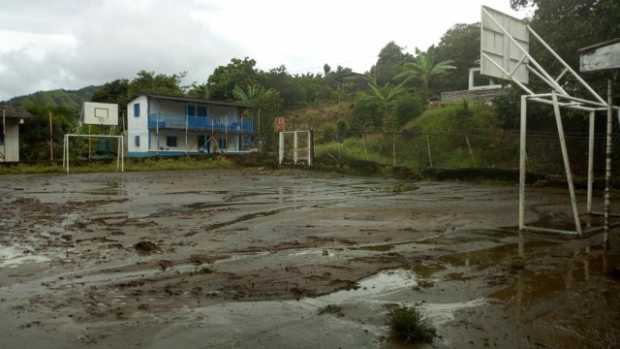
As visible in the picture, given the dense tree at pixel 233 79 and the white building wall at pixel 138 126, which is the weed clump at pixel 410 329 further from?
the dense tree at pixel 233 79

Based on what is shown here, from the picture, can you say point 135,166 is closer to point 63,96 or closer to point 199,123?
point 199,123

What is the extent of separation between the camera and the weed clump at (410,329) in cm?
339

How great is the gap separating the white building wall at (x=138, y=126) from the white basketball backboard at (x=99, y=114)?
28.4 ft

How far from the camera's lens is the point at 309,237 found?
7.27 metres

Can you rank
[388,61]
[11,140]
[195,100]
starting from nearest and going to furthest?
[11,140] → [195,100] → [388,61]

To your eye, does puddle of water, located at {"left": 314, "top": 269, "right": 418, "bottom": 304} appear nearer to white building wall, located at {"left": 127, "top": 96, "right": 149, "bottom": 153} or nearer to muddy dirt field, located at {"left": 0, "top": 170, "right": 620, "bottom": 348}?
muddy dirt field, located at {"left": 0, "top": 170, "right": 620, "bottom": 348}

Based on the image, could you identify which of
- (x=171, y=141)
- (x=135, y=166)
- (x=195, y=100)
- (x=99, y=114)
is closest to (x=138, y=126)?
(x=171, y=141)

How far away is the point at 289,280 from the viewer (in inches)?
195

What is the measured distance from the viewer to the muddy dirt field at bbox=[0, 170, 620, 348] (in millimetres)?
3551

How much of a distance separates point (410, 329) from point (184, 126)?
1442 inches

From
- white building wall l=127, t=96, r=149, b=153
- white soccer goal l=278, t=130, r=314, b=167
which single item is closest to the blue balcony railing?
white building wall l=127, t=96, r=149, b=153

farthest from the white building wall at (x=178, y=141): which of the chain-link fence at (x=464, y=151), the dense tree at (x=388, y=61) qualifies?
the dense tree at (x=388, y=61)

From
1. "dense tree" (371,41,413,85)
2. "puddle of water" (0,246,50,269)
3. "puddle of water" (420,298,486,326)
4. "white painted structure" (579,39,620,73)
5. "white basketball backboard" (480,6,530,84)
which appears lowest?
"puddle of water" (0,246,50,269)

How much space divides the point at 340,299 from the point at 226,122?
116 ft
